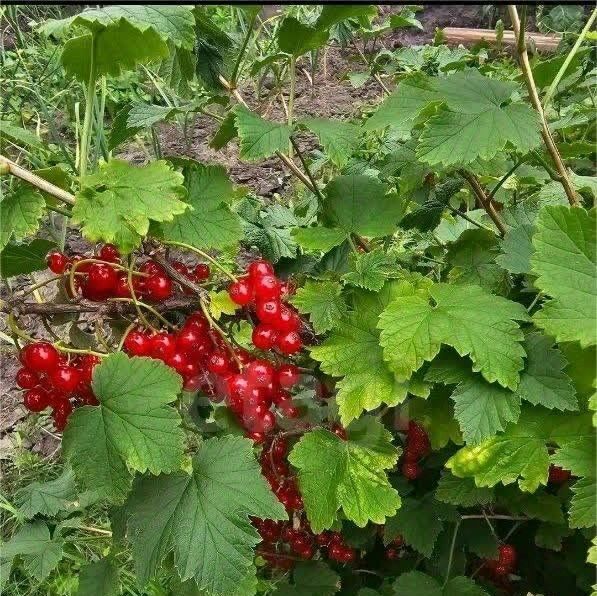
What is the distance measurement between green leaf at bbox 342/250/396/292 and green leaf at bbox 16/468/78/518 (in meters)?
0.65

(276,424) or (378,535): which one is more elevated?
(276,424)

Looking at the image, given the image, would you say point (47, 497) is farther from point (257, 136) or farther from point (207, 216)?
point (257, 136)

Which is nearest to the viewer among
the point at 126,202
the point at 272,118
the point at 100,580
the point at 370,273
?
the point at 126,202

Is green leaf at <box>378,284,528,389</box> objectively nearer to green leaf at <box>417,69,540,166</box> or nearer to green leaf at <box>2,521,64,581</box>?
green leaf at <box>417,69,540,166</box>

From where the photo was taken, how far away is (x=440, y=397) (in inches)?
31.4

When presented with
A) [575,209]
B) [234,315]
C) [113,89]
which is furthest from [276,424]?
[113,89]

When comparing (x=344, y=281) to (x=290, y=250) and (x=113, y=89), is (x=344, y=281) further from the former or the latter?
(x=113, y=89)

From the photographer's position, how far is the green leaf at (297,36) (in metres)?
0.84

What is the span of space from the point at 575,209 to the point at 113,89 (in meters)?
2.43

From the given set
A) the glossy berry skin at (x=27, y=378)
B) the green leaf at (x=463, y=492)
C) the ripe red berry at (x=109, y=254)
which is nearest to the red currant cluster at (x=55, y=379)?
the glossy berry skin at (x=27, y=378)

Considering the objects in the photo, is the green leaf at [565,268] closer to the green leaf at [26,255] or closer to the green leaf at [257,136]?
the green leaf at [257,136]

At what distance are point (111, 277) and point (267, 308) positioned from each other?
18cm

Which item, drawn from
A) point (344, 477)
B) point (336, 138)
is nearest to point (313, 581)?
point (344, 477)

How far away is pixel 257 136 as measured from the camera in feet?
2.62
